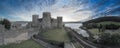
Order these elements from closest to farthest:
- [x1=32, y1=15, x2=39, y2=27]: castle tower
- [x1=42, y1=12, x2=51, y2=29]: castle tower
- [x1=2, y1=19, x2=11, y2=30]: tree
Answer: [x1=42, y1=12, x2=51, y2=29]: castle tower, [x1=32, y1=15, x2=39, y2=27]: castle tower, [x1=2, y1=19, x2=11, y2=30]: tree

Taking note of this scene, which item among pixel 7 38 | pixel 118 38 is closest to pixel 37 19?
pixel 7 38

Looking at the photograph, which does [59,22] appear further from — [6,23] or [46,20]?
[6,23]

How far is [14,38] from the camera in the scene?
11.0m

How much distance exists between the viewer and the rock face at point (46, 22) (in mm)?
16420

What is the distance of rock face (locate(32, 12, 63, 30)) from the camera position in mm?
16420

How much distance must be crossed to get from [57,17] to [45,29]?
214 cm

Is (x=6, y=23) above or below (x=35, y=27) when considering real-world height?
above

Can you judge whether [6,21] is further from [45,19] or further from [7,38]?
[7,38]

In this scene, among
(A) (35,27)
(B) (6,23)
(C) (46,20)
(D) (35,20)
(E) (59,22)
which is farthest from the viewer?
(B) (6,23)

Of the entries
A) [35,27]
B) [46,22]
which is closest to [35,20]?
[35,27]

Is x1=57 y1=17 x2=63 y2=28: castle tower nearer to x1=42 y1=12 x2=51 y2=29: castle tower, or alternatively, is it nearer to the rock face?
the rock face

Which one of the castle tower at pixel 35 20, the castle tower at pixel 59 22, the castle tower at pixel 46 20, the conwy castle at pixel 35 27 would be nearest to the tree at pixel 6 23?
the conwy castle at pixel 35 27

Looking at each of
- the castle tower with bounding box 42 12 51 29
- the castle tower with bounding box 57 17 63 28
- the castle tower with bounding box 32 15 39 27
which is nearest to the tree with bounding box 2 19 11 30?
the castle tower with bounding box 32 15 39 27

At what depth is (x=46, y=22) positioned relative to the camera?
1656 centimetres
